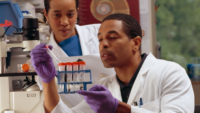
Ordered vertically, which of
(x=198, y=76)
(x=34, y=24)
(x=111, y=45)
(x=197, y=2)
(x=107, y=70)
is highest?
(x=197, y=2)

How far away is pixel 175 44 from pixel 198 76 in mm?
752

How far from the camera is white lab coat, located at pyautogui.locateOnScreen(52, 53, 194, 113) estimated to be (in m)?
1.24

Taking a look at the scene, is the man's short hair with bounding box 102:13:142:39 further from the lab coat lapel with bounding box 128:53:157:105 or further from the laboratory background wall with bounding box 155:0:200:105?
the laboratory background wall with bounding box 155:0:200:105

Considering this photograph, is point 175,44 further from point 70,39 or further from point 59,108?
point 59,108

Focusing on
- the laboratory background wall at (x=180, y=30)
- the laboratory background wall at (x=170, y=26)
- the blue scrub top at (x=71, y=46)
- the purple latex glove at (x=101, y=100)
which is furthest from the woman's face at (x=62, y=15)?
the laboratory background wall at (x=180, y=30)

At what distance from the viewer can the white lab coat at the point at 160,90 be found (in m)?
1.24

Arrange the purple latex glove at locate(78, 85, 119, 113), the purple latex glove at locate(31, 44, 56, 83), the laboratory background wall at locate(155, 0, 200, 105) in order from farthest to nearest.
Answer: the laboratory background wall at locate(155, 0, 200, 105), the purple latex glove at locate(31, 44, 56, 83), the purple latex glove at locate(78, 85, 119, 113)

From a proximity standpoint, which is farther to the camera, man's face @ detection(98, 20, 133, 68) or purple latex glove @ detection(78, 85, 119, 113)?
man's face @ detection(98, 20, 133, 68)

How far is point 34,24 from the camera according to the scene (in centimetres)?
138

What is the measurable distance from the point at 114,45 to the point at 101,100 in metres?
0.44

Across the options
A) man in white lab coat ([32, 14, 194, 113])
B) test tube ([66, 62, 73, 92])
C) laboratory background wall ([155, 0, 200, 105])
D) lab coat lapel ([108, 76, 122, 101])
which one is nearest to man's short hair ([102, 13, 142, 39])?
man in white lab coat ([32, 14, 194, 113])

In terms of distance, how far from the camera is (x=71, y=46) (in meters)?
1.87

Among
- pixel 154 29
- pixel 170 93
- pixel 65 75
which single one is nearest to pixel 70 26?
pixel 65 75

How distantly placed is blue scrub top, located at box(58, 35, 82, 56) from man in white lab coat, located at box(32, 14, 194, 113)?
0.43 m
